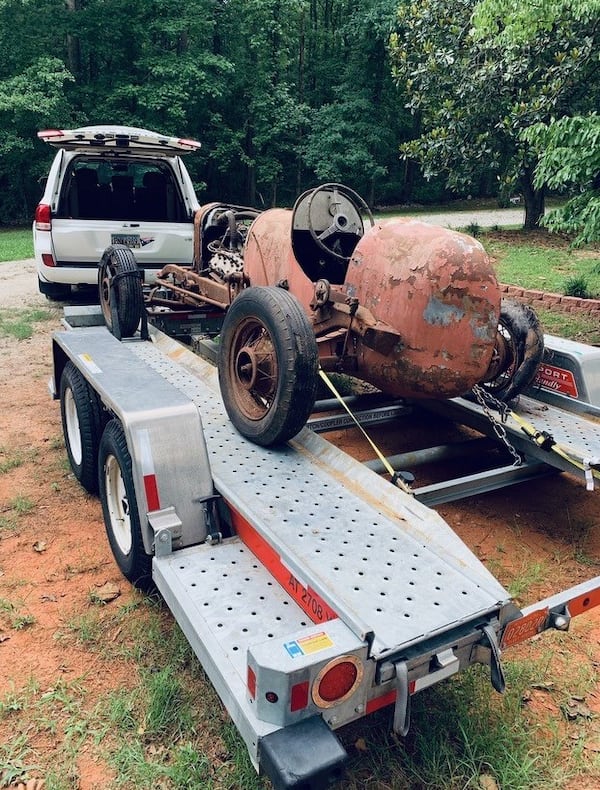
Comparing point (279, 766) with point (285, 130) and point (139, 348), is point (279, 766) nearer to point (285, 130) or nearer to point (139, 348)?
point (139, 348)

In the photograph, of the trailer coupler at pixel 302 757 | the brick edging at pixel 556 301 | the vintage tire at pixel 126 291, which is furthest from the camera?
the brick edging at pixel 556 301

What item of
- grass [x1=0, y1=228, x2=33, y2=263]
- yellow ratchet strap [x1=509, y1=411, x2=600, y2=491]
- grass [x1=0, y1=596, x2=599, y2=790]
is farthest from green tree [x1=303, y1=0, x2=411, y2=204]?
grass [x1=0, y1=596, x2=599, y2=790]

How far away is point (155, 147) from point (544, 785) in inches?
238

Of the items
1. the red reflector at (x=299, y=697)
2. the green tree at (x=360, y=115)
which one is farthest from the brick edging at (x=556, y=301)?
the green tree at (x=360, y=115)

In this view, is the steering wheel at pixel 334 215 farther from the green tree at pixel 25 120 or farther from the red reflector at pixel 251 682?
the green tree at pixel 25 120

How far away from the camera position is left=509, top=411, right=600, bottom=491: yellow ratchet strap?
10.9ft

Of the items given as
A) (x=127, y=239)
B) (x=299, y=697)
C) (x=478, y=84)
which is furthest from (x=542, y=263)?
(x=299, y=697)

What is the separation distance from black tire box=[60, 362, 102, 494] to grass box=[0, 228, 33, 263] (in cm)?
1169

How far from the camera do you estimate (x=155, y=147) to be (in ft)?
20.7

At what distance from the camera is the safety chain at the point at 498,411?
3.70 m

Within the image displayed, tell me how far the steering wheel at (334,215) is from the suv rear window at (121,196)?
11.5ft

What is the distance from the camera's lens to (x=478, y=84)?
11.2m

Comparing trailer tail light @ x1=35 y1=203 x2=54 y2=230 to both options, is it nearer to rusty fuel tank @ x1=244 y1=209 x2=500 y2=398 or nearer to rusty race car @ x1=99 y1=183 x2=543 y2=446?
rusty race car @ x1=99 y1=183 x2=543 y2=446

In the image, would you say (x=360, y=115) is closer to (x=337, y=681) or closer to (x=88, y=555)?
(x=88, y=555)
